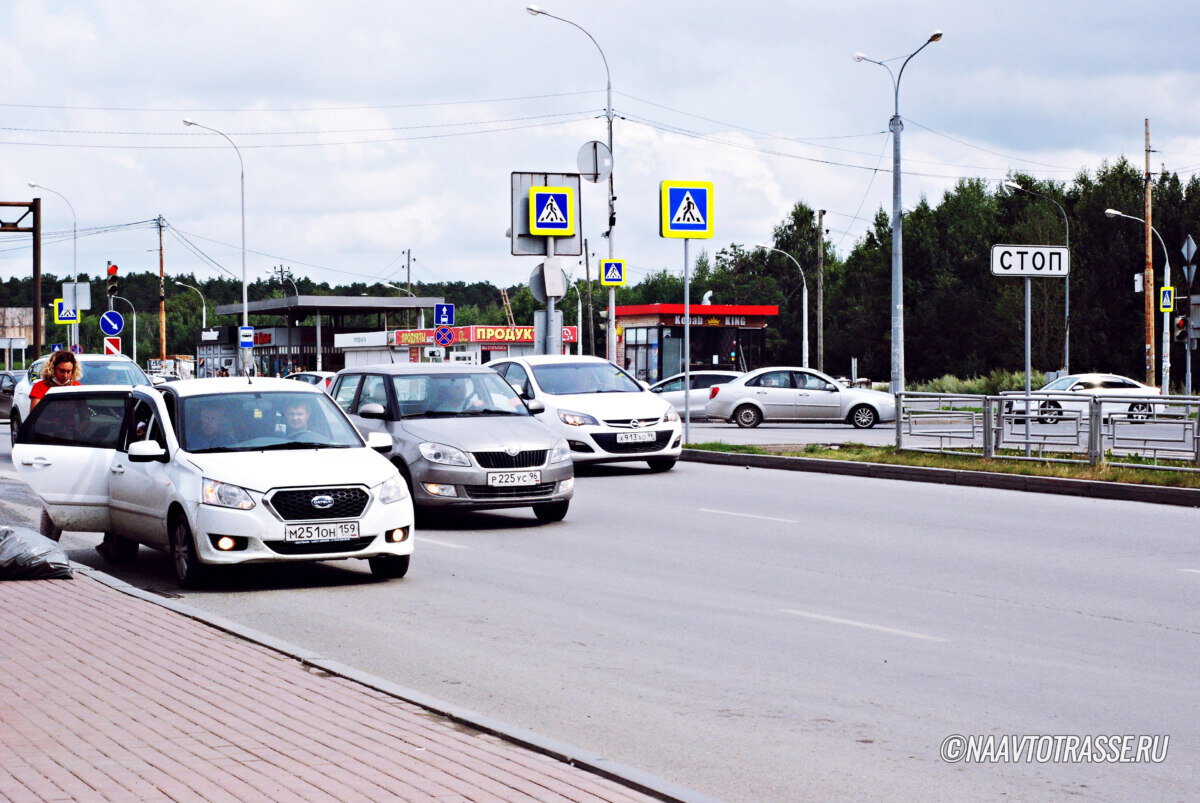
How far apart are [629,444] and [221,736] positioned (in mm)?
14265

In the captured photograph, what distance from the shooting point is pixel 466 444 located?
13766 mm

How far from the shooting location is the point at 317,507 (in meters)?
10.1

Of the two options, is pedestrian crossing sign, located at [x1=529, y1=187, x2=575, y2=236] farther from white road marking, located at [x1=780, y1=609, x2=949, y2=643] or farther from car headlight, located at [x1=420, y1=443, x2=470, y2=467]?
white road marking, located at [x1=780, y1=609, x2=949, y2=643]

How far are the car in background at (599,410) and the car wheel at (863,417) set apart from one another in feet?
47.0

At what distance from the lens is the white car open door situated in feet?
38.3

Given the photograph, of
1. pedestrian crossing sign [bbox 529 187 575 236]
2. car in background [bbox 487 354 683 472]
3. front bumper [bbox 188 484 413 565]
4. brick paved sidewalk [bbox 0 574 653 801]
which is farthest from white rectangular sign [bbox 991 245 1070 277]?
brick paved sidewalk [bbox 0 574 653 801]

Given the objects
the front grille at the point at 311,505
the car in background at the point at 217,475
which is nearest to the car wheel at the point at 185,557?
the car in background at the point at 217,475

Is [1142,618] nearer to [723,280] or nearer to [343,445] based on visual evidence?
[343,445]

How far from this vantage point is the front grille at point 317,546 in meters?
10.0

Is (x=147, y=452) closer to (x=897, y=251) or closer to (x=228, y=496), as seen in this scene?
(x=228, y=496)

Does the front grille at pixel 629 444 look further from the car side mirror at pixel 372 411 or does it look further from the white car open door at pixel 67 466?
the white car open door at pixel 67 466

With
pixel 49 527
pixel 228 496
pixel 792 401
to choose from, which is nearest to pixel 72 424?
pixel 49 527

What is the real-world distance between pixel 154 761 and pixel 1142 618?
616cm

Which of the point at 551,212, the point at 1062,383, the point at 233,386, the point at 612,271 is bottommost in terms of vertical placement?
the point at 1062,383
